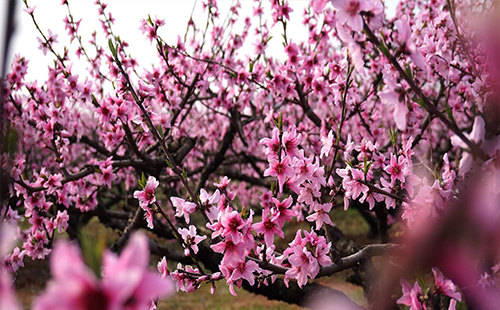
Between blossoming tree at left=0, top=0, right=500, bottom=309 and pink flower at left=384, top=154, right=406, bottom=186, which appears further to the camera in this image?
pink flower at left=384, top=154, right=406, bottom=186

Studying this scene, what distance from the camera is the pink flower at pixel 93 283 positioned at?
519 mm

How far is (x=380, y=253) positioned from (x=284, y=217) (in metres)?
0.77

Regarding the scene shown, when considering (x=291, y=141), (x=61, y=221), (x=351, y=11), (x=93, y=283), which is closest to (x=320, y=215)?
(x=291, y=141)

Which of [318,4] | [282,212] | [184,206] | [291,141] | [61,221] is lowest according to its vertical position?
[282,212]

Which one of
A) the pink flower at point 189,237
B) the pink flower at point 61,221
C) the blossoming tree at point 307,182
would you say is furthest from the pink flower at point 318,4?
the pink flower at point 61,221

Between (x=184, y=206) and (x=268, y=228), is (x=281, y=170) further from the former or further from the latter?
(x=184, y=206)

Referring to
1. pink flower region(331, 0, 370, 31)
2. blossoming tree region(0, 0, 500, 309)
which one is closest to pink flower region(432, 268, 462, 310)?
blossoming tree region(0, 0, 500, 309)

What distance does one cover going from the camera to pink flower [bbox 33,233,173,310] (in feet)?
1.70

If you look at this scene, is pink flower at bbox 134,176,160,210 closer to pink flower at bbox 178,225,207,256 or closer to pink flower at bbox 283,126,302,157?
pink flower at bbox 178,225,207,256

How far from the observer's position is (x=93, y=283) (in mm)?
550

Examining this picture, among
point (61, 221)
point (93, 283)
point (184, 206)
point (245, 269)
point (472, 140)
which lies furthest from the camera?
point (61, 221)

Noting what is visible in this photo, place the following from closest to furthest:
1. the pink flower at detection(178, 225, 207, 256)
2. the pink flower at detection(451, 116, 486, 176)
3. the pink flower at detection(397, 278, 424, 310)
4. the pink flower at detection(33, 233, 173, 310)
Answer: the pink flower at detection(33, 233, 173, 310), the pink flower at detection(451, 116, 486, 176), the pink flower at detection(397, 278, 424, 310), the pink flower at detection(178, 225, 207, 256)

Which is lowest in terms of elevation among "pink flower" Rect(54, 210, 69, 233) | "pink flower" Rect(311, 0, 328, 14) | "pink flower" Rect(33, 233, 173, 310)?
"pink flower" Rect(33, 233, 173, 310)

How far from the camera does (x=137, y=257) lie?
0.56 meters
